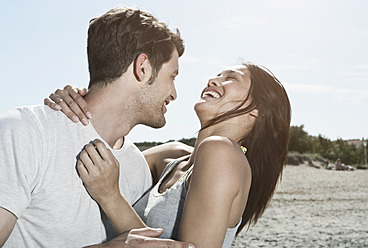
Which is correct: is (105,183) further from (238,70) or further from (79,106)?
(238,70)

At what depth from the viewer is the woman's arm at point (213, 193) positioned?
8.20 feet

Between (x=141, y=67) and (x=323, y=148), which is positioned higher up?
(x=141, y=67)

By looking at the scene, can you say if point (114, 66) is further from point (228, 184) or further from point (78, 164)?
point (228, 184)

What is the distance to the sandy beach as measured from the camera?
9.12m

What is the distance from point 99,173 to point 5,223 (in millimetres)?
546

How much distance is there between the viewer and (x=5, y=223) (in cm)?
236

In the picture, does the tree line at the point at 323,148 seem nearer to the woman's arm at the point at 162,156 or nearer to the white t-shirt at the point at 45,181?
the woman's arm at the point at 162,156

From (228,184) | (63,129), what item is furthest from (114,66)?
(228,184)

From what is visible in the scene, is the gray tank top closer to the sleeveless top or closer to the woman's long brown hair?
the sleeveless top

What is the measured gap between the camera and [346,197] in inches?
634

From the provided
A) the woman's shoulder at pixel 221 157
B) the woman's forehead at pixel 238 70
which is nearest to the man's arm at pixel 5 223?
the woman's shoulder at pixel 221 157

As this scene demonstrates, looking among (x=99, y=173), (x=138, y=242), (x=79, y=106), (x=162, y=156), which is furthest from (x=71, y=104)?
(x=162, y=156)

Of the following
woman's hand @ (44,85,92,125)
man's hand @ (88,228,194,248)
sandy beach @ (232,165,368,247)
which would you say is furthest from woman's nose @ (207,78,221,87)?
sandy beach @ (232,165,368,247)

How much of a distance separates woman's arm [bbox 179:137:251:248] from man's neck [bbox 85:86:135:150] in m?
0.60
